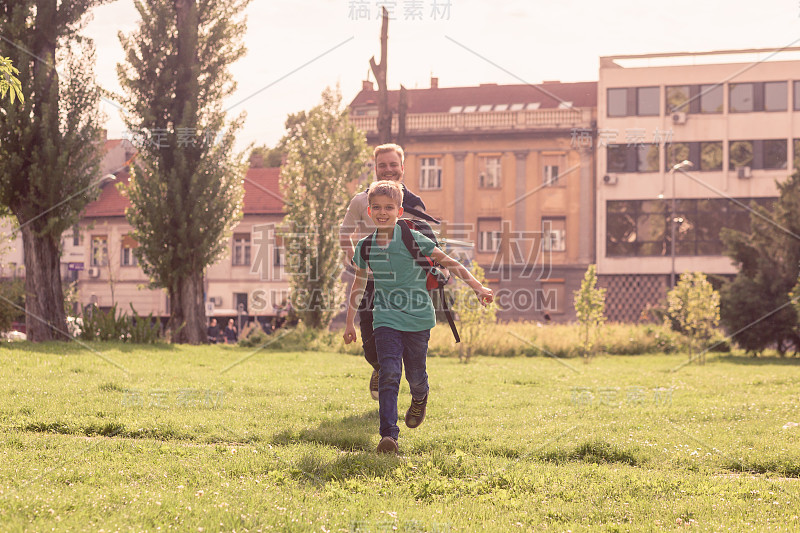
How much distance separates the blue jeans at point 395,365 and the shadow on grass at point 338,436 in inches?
13.7

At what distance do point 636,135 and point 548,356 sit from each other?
29.3 m

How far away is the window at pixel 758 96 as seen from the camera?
46.4 m

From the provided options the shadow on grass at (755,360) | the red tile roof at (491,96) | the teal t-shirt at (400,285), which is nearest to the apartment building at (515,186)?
the red tile roof at (491,96)

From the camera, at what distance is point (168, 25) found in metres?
20.2

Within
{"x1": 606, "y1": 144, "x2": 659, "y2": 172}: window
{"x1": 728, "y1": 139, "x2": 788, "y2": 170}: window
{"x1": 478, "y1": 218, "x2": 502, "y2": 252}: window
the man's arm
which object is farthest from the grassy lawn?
{"x1": 728, "y1": 139, "x2": 788, "y2": 170}: window

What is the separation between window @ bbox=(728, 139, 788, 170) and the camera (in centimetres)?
4666

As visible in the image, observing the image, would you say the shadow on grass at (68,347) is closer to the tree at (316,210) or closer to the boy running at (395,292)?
the boy running at (395,292)

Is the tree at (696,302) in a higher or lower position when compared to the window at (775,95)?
lower

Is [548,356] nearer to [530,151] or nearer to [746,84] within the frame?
[530,151]

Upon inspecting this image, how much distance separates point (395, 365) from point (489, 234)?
141ft

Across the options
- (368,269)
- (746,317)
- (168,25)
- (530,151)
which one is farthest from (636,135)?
(368,269)

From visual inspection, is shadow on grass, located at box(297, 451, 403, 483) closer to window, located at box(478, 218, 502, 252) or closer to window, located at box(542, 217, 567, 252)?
window, located at box(478, 218, 502, 252)

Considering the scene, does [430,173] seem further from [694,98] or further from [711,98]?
[711,98]

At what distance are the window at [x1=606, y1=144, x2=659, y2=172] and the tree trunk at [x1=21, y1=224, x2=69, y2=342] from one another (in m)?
36.7
